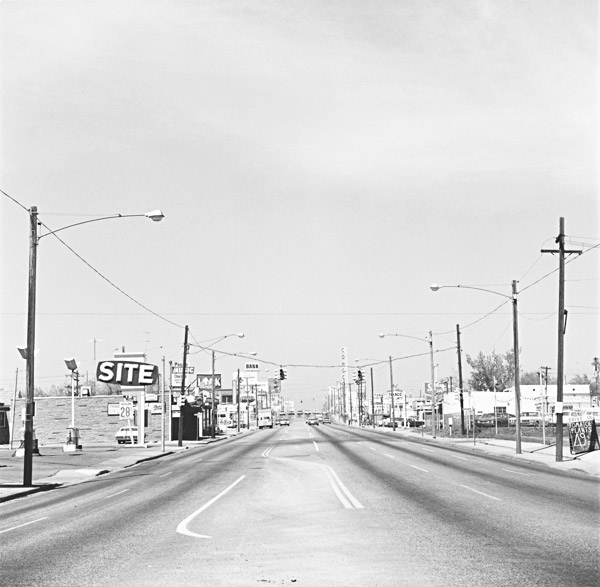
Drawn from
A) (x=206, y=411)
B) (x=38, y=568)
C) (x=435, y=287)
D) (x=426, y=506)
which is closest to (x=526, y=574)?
(x=38, y=568)

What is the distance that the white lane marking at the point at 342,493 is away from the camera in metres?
18.5

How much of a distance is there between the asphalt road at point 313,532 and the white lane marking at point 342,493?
55 mm

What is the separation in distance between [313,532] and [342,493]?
746 cm

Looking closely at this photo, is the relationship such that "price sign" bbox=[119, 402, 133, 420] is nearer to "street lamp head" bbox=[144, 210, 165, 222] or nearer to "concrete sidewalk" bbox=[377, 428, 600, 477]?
"concrete sidewalk" bbox=[377, 428, 600, 477]

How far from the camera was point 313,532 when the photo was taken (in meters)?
14.0

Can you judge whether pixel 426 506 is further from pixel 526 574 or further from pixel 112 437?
pixel 112 437

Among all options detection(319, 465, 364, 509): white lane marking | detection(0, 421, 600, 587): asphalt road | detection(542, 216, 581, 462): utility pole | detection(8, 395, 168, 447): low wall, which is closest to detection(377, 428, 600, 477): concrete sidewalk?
detection(542, 216, 581, 462): utility pole

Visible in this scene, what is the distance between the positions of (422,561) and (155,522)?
682 cm

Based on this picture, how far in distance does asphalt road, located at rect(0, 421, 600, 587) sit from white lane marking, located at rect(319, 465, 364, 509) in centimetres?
6

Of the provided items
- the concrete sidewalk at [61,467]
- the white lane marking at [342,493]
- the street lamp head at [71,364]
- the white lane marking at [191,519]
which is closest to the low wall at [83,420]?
the street lamp head at [71,364]

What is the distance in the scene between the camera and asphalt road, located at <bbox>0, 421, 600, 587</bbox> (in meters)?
10.1

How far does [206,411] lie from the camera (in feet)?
293

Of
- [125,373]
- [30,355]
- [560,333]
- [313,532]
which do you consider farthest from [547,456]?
[125,373]

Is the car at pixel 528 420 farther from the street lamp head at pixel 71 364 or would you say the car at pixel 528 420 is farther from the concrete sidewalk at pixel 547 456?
the street lamp head at pixel 71 364
